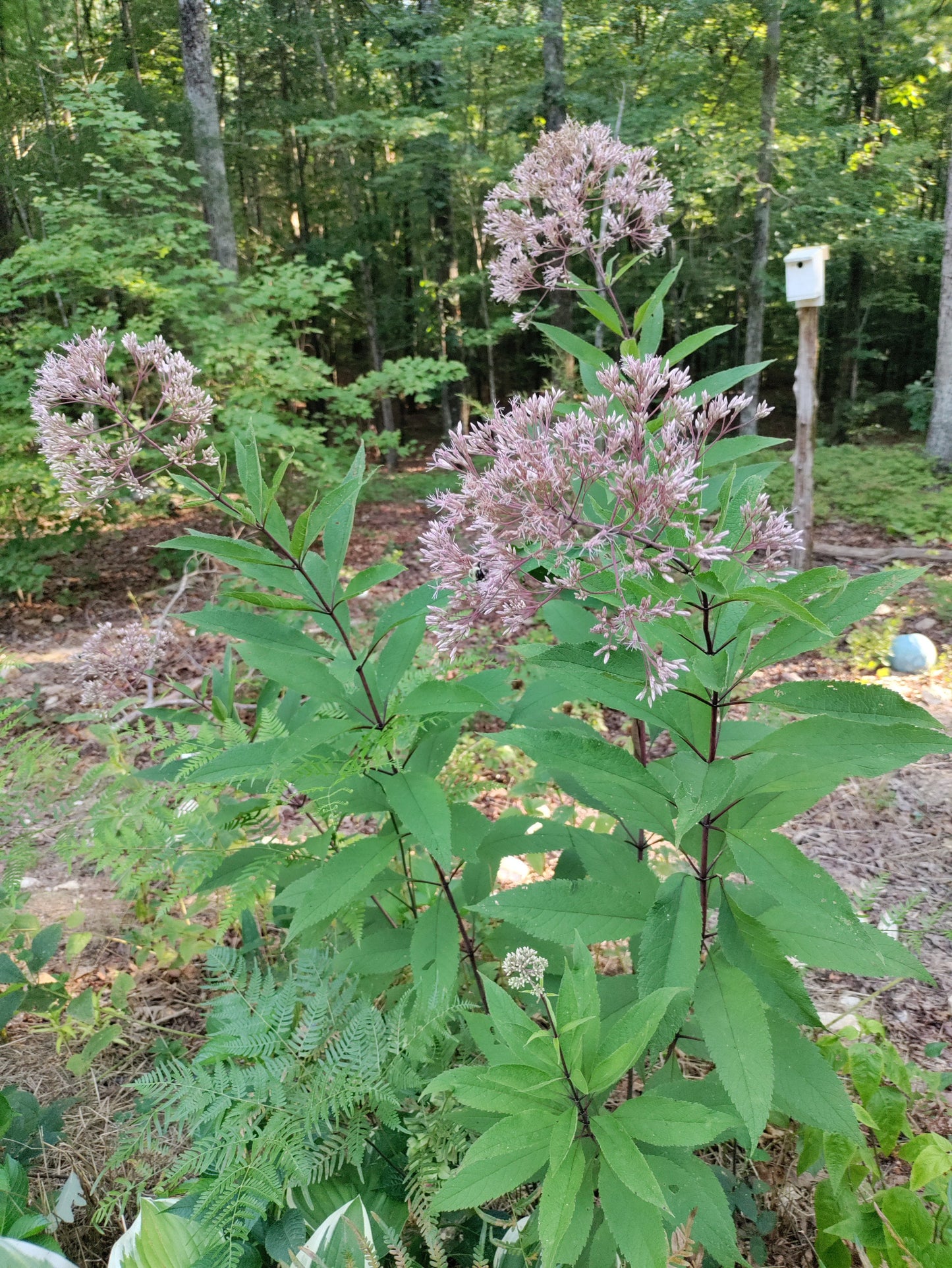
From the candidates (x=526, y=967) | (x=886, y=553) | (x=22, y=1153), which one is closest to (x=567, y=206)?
(x=526, y=967)

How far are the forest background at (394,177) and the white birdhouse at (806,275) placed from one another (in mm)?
2360

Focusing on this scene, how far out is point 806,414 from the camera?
470 centimetres

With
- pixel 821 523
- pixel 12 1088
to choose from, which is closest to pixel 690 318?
pixel 821 523

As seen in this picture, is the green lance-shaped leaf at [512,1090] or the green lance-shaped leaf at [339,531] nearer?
the green lance-shaped leaf at [512,1090]

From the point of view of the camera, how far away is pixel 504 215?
166 centimetres

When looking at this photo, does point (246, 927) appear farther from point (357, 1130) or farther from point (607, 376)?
point (607, 376)

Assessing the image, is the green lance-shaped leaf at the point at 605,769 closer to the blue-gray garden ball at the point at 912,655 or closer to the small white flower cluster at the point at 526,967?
the small white flower cluster at the point at 526,967

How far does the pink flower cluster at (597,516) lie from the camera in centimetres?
90

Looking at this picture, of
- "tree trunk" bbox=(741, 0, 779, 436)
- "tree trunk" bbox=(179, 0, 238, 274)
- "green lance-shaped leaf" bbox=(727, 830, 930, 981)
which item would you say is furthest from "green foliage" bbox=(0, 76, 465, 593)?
"tree trunk" bbox=(741, 0, 779, 436)

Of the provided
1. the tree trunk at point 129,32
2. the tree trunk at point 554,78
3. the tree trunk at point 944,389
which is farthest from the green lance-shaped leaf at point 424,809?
the tree trunk at point 129,32

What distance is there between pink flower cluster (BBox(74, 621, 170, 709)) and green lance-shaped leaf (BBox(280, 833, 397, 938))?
2.28 feet

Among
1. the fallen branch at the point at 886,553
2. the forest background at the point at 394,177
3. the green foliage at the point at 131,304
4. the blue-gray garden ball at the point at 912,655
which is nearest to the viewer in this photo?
the blue-gray garden ball at the point at 912,655

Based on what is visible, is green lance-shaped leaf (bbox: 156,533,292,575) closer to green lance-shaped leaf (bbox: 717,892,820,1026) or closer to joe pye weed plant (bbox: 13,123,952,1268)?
joe pye weed plant (bbox: 13,123,952,1268)

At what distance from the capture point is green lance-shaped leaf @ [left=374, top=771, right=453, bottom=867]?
3.52ft
